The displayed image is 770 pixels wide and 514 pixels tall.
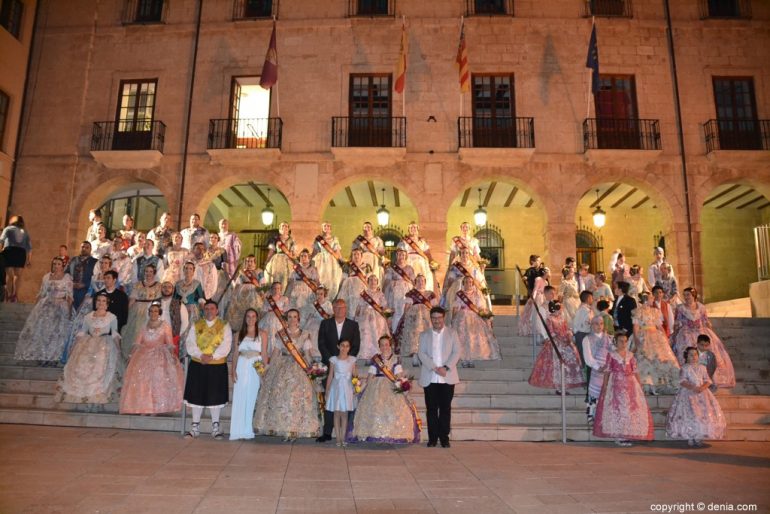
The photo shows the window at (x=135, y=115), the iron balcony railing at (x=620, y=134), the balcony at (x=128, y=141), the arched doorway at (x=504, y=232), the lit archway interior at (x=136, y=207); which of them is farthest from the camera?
the arched doorway at (x=504, y=232)

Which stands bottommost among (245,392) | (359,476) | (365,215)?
(359,476)

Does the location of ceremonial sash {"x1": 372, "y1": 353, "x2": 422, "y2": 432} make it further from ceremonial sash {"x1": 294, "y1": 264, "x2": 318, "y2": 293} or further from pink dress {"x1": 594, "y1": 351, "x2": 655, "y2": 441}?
ceremonial sash {"x1": 294, "y1": 264, "x2": 318, "y2": 293}

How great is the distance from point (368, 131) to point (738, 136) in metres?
10.6

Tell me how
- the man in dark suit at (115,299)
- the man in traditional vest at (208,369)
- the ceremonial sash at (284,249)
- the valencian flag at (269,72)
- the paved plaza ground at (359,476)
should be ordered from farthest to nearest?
the valencian flag at (269,72) < the ceremonial sash at (284,249) < the man in dark suit at (115,299) < the man in traditional vest at (208,369) < the paved plaza ground at (359,476)

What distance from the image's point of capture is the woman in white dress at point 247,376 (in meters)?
6.60

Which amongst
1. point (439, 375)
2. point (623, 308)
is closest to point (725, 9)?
point (623, 308)

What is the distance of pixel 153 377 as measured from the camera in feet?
22.9

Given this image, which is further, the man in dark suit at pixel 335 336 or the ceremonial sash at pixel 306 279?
the ceremonial sash at pixel 306 279

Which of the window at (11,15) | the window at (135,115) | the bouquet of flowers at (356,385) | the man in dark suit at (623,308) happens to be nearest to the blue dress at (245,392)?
the bouquet of flowers at (356,385)

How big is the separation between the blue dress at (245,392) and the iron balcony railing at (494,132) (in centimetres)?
995

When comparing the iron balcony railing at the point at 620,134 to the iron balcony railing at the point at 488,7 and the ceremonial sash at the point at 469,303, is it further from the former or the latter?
the ceremonial sash at the point at 469,303

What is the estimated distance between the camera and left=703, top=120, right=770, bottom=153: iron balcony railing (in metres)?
14.8

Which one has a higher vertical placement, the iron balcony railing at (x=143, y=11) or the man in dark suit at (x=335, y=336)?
the iron balcony railing at (x=143, y=11)

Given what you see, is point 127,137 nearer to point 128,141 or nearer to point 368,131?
point 128,141
